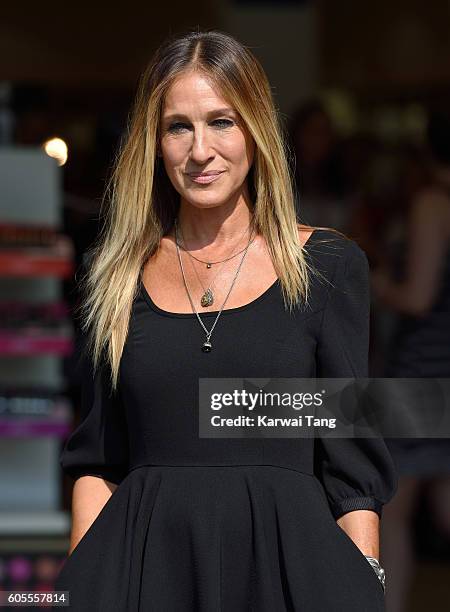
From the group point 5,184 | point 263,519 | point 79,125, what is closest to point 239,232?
point 263,519

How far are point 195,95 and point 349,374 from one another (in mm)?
533

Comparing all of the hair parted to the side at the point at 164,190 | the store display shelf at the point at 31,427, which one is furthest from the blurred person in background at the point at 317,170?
the hair parted to the side at the point at 164,190

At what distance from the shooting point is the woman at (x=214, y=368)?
203 centimetres

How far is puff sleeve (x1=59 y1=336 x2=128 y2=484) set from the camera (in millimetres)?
2238

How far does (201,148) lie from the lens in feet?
6.88

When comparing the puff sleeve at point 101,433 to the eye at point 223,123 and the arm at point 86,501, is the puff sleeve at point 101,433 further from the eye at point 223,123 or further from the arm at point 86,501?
the eye at point 223,123

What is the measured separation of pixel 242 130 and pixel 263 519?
2.13 feet

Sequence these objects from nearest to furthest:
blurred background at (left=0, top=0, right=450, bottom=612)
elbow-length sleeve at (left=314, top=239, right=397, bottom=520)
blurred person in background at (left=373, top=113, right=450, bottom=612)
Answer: elbow-length sleeve at (left=314, top=239, right=397, bottom=520) → blurred person in background at (left=373, top=113, right=450, bottom=612) → blurred background at (left=0, top=0, right=450, bottom=612)

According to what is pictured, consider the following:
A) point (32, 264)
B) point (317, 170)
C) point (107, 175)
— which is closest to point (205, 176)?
point (107, 175)

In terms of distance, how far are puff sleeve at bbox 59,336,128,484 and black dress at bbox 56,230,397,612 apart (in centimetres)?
6

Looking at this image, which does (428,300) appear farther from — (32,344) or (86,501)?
(86,501)

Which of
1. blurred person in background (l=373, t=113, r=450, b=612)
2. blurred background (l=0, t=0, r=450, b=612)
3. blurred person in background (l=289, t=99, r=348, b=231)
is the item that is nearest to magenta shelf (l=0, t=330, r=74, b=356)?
blurred background (l=0, t=0, r=450, b=612)

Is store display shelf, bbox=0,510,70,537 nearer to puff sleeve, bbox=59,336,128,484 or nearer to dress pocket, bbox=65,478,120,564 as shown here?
puff sleeve, bbox=59,336,128,484

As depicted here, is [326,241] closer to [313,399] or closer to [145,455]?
[313,399]
